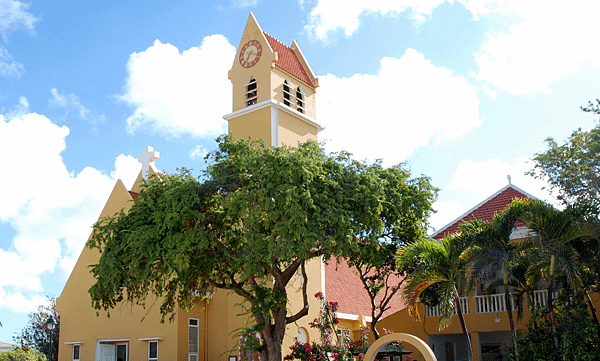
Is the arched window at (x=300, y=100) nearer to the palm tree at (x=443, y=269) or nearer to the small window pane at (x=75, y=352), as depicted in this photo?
the palm tree at (x=443, y=269)

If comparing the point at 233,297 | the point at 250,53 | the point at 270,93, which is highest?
the point at 250,53

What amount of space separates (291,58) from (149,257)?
15.9 m

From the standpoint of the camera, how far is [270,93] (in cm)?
2773

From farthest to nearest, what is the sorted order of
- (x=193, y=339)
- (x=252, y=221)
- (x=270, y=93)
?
(x=270, y=93)
(x=193, y=339)
(x=252, y=221)

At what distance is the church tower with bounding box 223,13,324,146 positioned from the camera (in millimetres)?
27688

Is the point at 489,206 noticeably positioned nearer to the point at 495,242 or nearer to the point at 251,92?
the point at 495,242

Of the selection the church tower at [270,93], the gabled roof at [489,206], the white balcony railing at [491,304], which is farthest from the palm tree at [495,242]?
the church tower at [270,93]

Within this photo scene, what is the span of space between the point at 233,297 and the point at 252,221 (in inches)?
324

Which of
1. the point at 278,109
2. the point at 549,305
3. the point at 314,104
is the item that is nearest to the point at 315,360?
the point at 549,305

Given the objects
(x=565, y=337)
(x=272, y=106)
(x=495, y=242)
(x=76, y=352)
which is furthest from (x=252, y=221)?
(x=76, y=352)

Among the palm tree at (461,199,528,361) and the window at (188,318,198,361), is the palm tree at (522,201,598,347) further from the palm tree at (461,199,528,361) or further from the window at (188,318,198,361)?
the window at (188,318,198,361)

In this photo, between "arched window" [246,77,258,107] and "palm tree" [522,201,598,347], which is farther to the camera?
"arched window" [246,77,258,107]

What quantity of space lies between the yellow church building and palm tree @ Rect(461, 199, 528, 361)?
789 centimetres

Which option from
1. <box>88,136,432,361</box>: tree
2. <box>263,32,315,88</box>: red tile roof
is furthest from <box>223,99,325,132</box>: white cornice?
<box>88,136,432,361</box>: tree
